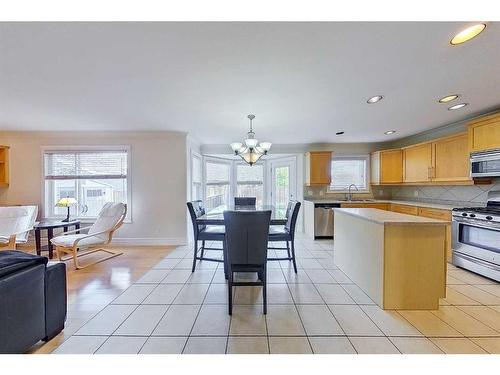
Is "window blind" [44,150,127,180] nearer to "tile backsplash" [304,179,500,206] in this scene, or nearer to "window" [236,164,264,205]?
"window" [236,164,264,205]

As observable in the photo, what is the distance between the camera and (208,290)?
2801mm

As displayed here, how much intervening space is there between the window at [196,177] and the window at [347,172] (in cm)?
325

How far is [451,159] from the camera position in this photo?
13.0 feet

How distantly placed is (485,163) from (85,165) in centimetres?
667

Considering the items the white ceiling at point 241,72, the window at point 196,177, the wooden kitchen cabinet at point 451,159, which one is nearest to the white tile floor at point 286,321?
the wooden kitchen cabinet at point 451,159

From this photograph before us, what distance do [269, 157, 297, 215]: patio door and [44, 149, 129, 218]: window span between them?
3.68 m

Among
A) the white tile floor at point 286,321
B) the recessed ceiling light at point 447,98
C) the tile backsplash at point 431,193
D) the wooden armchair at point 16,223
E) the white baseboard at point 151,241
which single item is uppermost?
the recessed ceiling light at point 447,98

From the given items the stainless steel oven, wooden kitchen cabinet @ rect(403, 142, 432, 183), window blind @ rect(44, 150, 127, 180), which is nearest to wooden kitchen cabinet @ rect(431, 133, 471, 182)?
wooden kitchen cabinet @ rect(403, 142, 432, 183)

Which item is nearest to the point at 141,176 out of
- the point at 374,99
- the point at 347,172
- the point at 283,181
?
the point at 283,181

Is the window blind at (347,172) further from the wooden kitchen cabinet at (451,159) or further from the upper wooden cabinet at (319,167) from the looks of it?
the wooden kitchen cabinet at (451,159)

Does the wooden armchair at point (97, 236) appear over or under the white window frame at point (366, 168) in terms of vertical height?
under

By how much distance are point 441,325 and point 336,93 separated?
2.48 metres

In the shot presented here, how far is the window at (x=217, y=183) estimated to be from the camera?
247 inches
